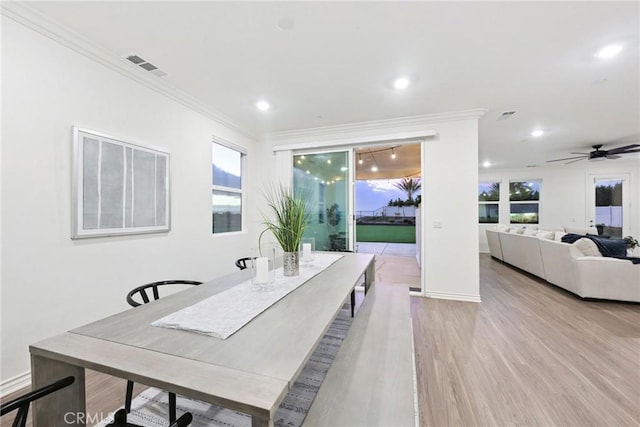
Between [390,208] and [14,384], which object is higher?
[390,208]

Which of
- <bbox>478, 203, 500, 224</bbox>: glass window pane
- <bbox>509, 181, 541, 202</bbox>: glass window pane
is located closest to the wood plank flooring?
<bbox>478, 203, 500, 224</bbox>: glass window pane

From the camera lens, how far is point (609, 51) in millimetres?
2170

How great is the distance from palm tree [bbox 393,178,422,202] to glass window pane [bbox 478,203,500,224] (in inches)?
96.9

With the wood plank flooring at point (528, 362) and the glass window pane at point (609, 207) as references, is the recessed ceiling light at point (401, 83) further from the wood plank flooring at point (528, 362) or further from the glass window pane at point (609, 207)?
the glass window pane at point (609, 207)

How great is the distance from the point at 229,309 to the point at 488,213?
854cm

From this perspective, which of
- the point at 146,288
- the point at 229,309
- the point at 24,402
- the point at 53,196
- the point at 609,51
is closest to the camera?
the point at 24,402

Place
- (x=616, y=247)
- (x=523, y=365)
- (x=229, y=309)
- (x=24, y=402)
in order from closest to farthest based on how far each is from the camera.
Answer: (x=24, y=402), (x=229, y=309), (x=523, y=365), (x=616, y=247)

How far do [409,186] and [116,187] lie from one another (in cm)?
938

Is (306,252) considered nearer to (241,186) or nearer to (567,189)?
(241,186)

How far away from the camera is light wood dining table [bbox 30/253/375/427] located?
2.20 ft

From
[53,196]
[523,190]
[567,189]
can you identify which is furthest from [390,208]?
[53,196]

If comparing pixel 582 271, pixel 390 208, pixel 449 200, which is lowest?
pixel 582 271

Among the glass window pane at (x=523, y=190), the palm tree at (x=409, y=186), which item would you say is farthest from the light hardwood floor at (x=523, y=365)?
the palm tree at (x=409, y=186)

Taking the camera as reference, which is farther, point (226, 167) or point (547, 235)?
point (547, 235)
